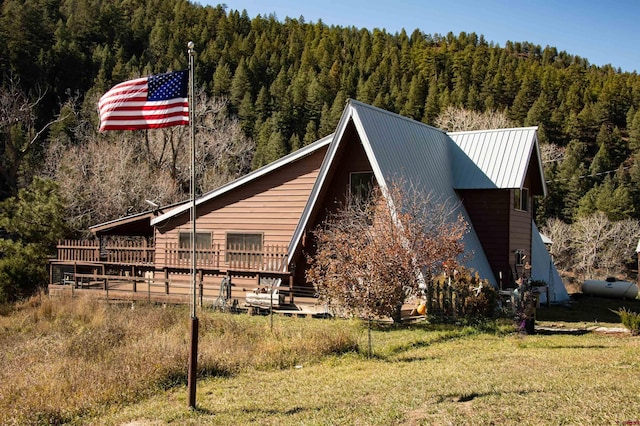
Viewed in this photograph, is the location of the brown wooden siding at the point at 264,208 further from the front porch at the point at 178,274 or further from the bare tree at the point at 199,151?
the bare tree at the point at 199,151

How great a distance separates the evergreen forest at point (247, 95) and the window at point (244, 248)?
14803mm

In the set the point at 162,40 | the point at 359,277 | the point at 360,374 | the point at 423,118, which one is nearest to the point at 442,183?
the point at 359,277

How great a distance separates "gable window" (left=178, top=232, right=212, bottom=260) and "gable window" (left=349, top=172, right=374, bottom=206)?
5862 millimetres

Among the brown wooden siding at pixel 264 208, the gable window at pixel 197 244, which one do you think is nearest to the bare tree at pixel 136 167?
the gable window at pixel 197 244

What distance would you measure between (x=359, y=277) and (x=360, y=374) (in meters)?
4.59

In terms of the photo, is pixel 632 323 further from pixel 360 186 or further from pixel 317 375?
pixel 360 186

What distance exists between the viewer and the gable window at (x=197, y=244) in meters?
23.2

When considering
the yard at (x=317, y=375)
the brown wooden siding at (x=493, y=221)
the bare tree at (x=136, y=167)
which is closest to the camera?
the yard at (x=317, y=375)

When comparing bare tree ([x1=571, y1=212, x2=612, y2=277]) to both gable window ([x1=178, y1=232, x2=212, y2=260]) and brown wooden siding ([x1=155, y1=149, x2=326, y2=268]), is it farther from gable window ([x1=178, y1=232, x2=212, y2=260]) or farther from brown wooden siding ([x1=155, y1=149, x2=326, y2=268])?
gable window ([x1=178, y1=232, x2=212, y2=260])

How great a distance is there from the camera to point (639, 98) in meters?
82.2

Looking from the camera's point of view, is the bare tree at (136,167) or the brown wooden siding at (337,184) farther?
the bare tree at (136,167)

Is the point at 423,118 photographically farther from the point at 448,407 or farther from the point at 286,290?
the point at 448,407

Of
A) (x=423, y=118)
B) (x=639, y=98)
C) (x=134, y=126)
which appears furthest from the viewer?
(x=639, y=98)

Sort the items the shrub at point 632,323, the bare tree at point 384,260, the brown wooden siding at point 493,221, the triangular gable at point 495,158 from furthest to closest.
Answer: the brown wooden siding at point 493,221 < the triangular gable at point 495,158 < the bare tree at point 384,260 < the shrub at point 632,323
